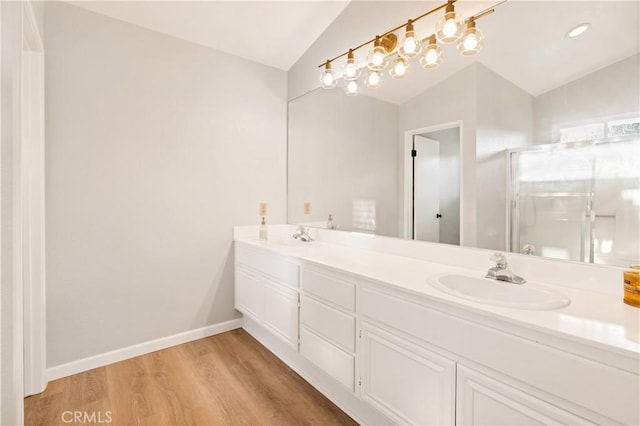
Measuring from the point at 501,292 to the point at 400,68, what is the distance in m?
1.41

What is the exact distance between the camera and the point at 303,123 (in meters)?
2.84

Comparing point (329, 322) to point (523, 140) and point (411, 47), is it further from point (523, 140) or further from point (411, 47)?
point (411, 47)

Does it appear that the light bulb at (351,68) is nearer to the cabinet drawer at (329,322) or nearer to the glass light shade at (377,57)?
the glass light shade at (377,57)

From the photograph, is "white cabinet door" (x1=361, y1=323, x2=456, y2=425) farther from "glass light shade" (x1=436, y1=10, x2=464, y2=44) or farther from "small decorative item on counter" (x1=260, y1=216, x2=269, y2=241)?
"glass light shade" (x1=436, y1=10, x2=464, y2=44)

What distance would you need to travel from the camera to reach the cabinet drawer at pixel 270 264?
77.1 inches

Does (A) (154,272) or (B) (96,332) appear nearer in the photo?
(B) (96,332)

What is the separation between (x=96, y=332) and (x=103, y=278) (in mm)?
371

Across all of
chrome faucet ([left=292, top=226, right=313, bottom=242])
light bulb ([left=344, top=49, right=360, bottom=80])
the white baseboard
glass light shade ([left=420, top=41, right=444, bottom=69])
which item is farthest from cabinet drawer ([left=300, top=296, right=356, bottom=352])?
light bulb ([left=344, top=49, right=360, bottom=80])

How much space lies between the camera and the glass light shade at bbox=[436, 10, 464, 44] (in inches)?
62.2

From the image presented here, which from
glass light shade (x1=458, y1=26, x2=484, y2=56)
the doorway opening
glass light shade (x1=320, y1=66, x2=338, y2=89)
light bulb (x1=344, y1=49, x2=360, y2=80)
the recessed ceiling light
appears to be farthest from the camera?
glass light shade (x1=320, y1=66, x2=338, y2=89)

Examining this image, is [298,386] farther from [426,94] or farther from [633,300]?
[426,94]

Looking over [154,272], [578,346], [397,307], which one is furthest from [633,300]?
[154,272]

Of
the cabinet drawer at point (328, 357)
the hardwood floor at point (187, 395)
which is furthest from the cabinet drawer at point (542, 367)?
the hardwood floor at point (187, 395)

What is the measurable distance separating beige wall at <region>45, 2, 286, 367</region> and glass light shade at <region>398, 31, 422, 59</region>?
1452 mm
